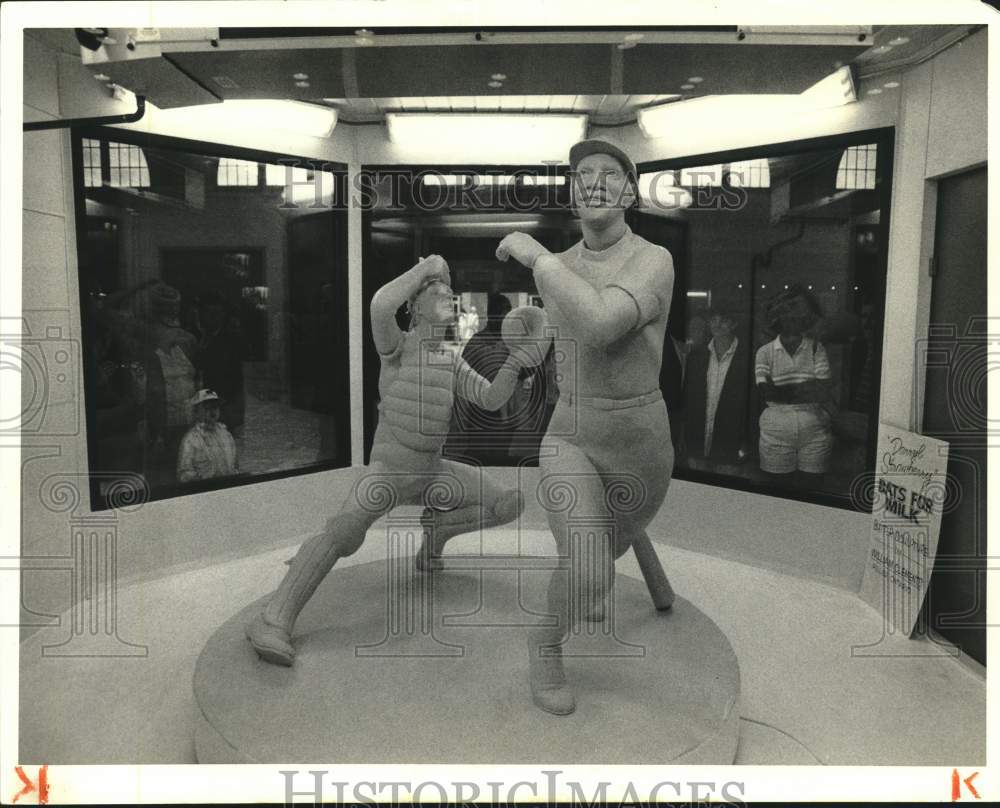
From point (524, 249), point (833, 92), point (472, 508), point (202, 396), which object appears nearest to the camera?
point (524, 249)

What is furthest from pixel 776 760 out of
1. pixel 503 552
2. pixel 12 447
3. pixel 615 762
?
pixel 12 447

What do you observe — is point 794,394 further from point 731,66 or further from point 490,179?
point 490,179

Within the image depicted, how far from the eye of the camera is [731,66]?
2.36 metres

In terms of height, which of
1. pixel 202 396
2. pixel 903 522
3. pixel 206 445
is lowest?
pixel 903 522

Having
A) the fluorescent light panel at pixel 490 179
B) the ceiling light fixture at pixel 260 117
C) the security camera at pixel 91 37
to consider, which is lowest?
the fluorescent light panel at pixel 490 179

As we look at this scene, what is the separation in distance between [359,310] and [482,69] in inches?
60.4

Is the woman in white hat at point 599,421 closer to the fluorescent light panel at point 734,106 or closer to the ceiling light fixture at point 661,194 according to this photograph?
the fluorescent light panel at point 734,106

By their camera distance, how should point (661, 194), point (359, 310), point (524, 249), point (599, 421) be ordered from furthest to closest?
point (359, 310), point (661, 194), point (599, 421), point (524, 249)

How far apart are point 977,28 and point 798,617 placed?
7.97 feet

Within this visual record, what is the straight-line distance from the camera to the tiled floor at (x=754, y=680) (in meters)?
2.37

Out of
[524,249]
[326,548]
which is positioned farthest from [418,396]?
[524,249]

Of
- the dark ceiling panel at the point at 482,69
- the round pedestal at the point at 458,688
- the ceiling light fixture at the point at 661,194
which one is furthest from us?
the ceiling light fixture at the point at 661,194

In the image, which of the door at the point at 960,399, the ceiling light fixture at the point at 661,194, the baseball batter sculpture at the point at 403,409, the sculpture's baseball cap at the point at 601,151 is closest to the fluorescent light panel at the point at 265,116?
the baseball batter sculpture at the point at 403,409

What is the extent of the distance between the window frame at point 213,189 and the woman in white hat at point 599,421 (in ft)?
4.62
